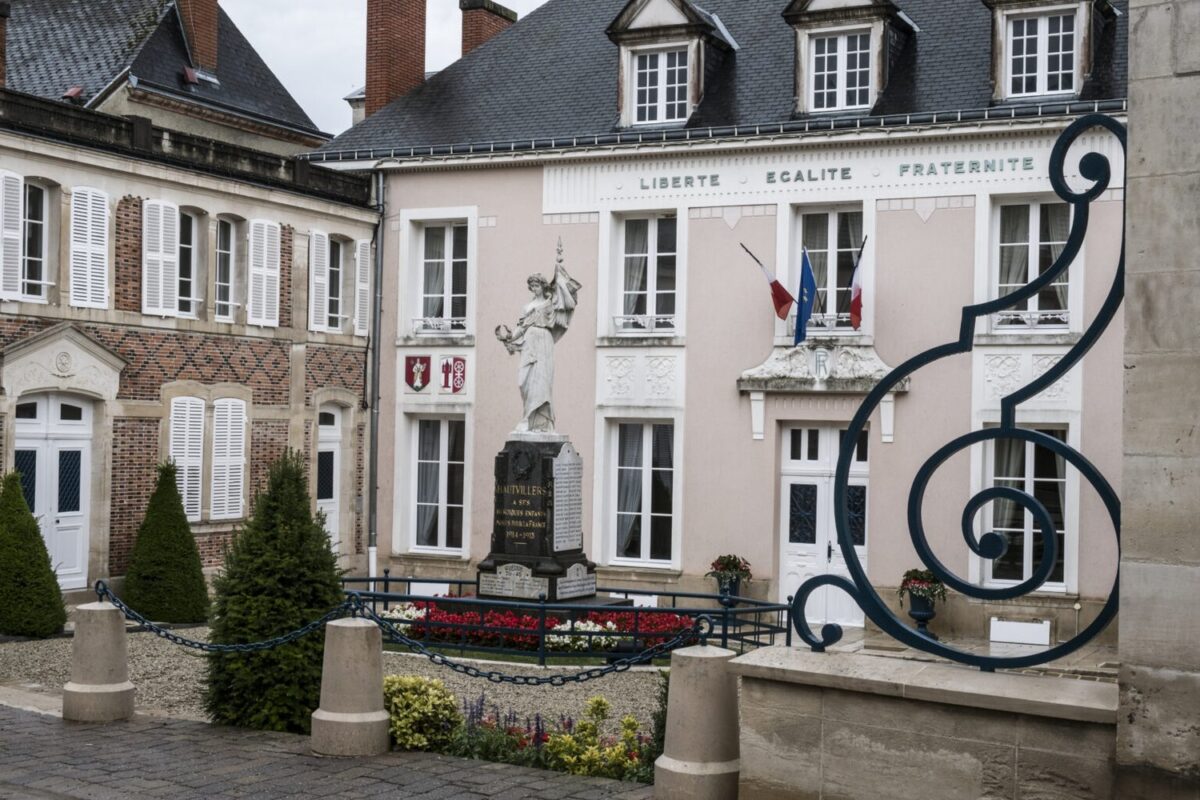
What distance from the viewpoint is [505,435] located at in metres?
21.9

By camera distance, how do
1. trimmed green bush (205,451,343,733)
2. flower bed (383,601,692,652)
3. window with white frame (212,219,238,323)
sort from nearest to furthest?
trimmed green bush (205,451,343,733) → flower bed (383,601,692,652) → window with white frame (212,219,238,323)

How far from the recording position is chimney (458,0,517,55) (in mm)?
26266

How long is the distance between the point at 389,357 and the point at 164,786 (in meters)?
14.9

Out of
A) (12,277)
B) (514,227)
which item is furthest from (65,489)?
(514,227)

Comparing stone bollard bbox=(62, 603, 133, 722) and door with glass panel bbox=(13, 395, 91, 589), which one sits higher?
door with glass panel bbox=(13, 395, 91, 589)

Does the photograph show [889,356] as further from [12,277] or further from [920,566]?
[12,277]

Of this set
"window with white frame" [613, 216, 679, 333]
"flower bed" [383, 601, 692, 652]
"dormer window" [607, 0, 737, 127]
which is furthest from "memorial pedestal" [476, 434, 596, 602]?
"dormer window" [607, 0, 737, 127]

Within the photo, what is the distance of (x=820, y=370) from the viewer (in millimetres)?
19719

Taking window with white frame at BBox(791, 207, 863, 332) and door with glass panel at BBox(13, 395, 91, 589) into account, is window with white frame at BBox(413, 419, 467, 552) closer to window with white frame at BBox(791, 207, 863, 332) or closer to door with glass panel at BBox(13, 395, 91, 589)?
door with glass panel at BBox(13, 395, 91, 589)

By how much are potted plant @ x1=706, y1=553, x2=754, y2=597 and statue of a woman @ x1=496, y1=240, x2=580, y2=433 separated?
4314mm

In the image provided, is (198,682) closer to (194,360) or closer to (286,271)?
(194,360)

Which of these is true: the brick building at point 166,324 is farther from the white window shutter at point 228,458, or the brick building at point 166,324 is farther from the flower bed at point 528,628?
the flower bed at point 528,628

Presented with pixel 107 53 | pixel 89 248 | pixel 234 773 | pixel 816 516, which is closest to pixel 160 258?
pixel 89 248

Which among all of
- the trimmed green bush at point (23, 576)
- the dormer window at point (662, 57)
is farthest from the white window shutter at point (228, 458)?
the dormer window at point (662, 57)
